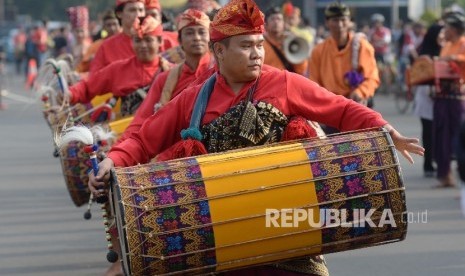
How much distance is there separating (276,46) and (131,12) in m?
2.31

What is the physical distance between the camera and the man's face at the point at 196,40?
8.07 meters

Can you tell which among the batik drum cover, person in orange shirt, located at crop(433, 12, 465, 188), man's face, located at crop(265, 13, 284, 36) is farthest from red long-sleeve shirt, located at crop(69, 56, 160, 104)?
person in orange shirt, located at crop(433, 12, 465, 188)

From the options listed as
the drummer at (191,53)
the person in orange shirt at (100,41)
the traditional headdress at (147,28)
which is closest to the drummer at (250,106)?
the drummer at (191,53)

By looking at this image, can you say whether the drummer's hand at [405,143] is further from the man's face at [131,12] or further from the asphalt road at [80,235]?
the man's face at [131,12]

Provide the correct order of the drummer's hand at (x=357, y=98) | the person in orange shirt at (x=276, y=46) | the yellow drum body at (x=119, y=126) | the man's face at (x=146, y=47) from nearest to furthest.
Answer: the yellow drum body at (x=119, y=126), the man's face at (x=146, y=47), the drummer's hand at (x=357, y=98), the person in orange shirt at (x=276, y=46)

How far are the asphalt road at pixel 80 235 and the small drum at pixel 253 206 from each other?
132 inches

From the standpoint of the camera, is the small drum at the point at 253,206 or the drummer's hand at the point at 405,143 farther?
the drummer's hand at the point at 405,143

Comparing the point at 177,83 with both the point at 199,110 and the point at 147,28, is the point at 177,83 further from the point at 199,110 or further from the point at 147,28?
the point at 199,110

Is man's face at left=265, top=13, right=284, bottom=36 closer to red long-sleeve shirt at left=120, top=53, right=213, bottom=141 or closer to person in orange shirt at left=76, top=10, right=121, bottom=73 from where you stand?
person in orange shirt at left=76, top=10, right=121, bottom=73

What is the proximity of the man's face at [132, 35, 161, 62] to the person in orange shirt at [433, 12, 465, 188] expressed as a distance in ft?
13.4

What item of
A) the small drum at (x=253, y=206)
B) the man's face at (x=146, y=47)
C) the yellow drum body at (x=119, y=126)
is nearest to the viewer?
the small drum at (x=253, y=206)

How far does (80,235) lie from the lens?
1039cm

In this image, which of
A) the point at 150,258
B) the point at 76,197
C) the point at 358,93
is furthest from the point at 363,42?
the point at 150,258

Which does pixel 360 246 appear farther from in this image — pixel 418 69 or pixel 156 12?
pixel 418 69
